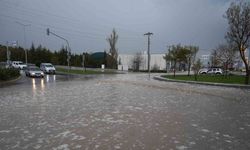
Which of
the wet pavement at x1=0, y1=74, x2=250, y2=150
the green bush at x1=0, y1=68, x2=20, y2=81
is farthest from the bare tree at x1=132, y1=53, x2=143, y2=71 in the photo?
the wet pavement at x1=0, y1=74, x2=250, y2=150

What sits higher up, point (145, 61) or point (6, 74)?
point (145, 61)

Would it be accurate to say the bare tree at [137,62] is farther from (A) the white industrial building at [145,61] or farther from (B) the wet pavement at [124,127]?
(B) the wet pavement at [124,127]

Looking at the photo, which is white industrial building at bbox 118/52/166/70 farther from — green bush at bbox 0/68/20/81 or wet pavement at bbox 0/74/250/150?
wet pavement at bbox 0/74/250/150

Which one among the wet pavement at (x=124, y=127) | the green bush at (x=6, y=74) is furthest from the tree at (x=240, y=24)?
the green bush at (x=6, y=74)

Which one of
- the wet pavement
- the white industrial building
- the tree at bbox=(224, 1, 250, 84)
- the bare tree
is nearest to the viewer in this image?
the wet pavement

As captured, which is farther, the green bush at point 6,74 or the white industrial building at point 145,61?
the white industrial building at point 145,61

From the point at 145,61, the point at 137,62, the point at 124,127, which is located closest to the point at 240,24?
the point at 124,127

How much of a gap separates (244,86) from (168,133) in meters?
18.0

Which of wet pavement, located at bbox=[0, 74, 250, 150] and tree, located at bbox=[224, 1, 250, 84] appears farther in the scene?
tree, located at bbox=[224, 1, 250, 84]

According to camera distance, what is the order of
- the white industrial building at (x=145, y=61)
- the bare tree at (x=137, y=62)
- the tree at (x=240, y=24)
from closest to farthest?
the tree at (x=240, y=24) < the bare tree at (x=137, y=62) < the white industrial building at (x=145, y=61)

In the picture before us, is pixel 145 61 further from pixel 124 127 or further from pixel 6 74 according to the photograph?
pixel 124 127

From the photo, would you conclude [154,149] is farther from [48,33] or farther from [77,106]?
[48,33]

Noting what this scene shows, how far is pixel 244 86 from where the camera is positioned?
23.1 metres

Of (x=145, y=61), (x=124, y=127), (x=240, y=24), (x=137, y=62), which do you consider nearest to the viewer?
(x=124, y=127)
